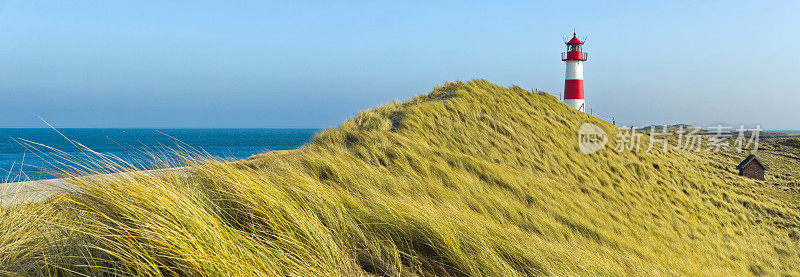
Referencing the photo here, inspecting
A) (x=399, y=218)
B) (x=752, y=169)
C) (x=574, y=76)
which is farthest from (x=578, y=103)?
(x=399, y=218)

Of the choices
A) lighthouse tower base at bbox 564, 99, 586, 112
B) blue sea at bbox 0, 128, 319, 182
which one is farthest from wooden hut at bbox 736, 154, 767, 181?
blue sea at bbox 0, 128, 319, 182

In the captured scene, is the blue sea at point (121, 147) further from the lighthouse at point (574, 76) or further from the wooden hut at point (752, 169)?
the wooden hut at point (752, 169)

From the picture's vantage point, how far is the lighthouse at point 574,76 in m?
25.1

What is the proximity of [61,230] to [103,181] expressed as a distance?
52 centimetres

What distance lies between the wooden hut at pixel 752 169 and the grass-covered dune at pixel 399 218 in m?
13.5

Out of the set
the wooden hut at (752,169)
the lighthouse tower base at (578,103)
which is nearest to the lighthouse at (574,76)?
the lighthouse tower base at (578,103)

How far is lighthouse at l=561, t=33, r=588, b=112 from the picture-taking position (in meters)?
25.1

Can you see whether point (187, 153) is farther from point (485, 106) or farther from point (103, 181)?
point (485, 106)

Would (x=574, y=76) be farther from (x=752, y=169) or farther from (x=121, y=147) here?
(x=121, y=147)

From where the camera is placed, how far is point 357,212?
10.8 ft

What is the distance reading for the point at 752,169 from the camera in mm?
23766

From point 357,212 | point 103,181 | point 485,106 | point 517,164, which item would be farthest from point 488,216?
point 485,106

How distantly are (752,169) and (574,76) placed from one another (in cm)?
1137

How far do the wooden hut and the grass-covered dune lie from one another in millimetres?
13494
